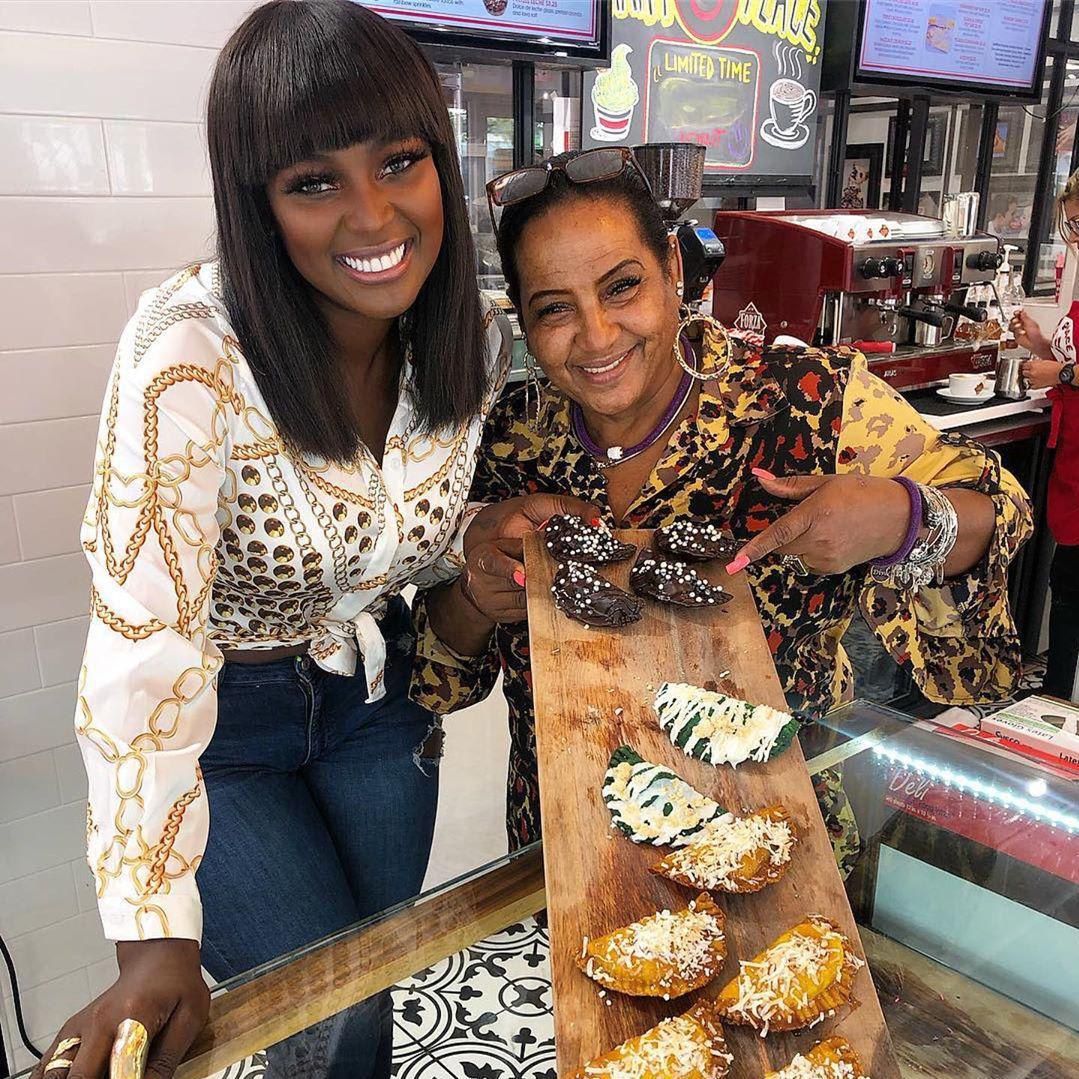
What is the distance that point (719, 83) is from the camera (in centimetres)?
380

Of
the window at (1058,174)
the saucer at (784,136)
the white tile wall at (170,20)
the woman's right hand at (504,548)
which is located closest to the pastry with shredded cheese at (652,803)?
the woman's right hand at (504,548)

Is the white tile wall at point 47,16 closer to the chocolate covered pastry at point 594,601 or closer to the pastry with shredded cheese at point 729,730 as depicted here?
the chocolate covered pastry at point 594,601

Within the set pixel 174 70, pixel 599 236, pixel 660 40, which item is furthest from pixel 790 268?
pixel 599 236

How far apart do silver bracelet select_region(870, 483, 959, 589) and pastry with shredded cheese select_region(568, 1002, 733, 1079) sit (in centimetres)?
74

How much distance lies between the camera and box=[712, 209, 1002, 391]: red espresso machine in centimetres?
344

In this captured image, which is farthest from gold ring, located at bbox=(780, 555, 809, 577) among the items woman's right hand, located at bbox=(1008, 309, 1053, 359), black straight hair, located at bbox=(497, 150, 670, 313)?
woman's right hand, located at bbox=(1008, 309, 1053, 359)

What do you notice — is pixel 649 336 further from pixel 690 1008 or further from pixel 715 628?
pixel 690 1008

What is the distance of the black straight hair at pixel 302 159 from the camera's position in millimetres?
1104

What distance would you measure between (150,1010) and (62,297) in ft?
6.05

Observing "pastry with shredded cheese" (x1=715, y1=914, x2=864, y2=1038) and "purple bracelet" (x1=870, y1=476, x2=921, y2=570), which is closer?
"pastry with shredded cheese" (x1=715, y1=914, x2=864, y2=1038)

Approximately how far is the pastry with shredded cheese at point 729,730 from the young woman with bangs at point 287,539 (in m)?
0.40

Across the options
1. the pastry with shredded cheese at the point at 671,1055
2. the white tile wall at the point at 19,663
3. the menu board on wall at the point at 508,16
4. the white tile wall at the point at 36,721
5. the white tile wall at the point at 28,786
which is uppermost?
the menu board on wall at the point at 508,16

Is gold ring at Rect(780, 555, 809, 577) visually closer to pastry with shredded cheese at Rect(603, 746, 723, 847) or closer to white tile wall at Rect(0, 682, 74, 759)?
pastry with shredded cheese at Rect(603, 746, 723, 847)

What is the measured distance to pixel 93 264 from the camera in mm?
2268
